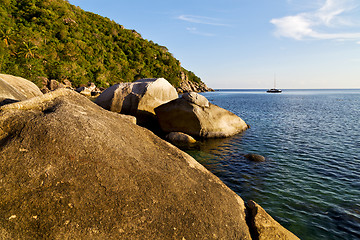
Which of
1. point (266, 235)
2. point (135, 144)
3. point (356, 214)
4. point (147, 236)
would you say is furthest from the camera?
point (356, 214)

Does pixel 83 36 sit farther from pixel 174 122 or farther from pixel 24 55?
pixel 174 122

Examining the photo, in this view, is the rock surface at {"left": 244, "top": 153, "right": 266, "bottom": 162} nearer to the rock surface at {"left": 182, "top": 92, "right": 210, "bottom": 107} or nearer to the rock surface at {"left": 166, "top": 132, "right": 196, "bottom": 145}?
the rock surface at {"left": 166, "top": 132, "right": 196, "bottom": 145}

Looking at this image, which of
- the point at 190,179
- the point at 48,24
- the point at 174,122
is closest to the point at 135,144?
the point at 190,179

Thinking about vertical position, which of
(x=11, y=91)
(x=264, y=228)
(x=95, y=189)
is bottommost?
(x=264, y=228)

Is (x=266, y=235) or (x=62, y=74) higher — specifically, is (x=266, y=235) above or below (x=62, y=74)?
below

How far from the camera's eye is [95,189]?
3.90 meters

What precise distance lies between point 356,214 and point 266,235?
16.9 ft

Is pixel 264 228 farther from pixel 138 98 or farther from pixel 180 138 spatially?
pixel 138 98

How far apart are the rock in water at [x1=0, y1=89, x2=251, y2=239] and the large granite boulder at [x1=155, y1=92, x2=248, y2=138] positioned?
11.1 m

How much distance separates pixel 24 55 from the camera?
1929 inches

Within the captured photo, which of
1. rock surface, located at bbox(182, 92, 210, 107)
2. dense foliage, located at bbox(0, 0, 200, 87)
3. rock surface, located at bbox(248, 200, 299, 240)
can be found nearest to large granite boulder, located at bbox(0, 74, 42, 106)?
rock surface, located at bbox(248, 200, 299, 240)

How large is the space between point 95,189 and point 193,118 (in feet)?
42.4

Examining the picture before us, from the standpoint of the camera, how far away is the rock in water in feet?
11.2

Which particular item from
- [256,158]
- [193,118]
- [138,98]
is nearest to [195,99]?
[193,118]
